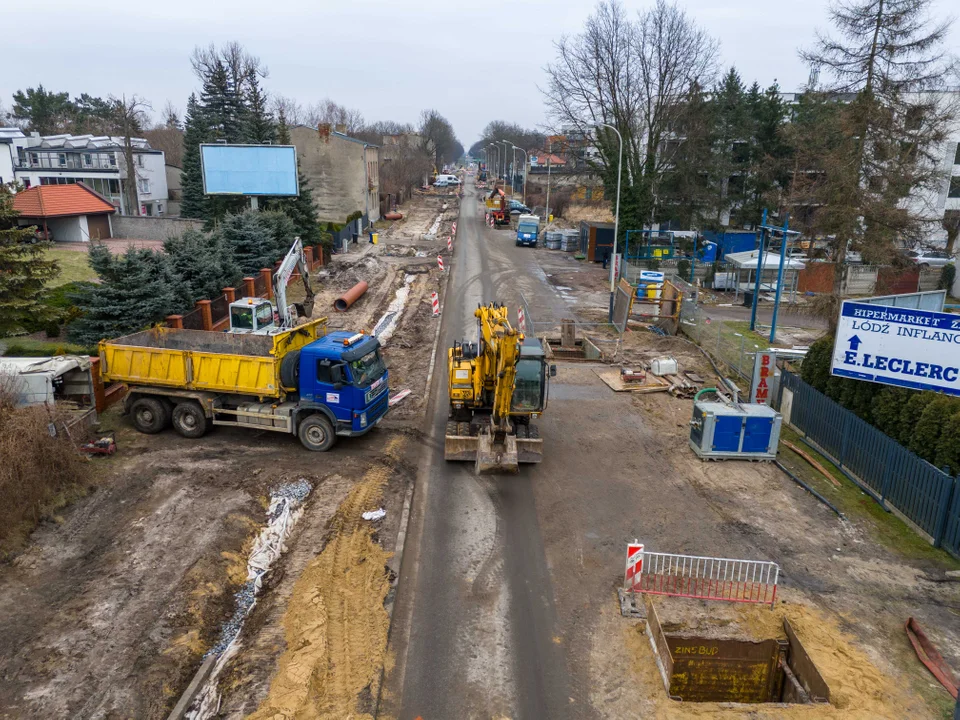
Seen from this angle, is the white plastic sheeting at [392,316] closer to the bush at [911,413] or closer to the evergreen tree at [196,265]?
the evergreen tree at [196,265]

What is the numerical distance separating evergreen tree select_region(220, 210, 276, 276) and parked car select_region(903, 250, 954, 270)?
109 ft

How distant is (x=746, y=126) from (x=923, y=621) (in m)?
42.7

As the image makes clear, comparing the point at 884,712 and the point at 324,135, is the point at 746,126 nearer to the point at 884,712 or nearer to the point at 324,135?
the point at 324,135

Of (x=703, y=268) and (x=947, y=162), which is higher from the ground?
(x=947, y=162)

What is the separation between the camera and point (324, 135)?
49781 millimetres

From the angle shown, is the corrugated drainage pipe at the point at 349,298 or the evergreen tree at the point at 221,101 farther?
the evergreen tree at the point at 221,101

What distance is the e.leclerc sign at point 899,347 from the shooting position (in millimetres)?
14203

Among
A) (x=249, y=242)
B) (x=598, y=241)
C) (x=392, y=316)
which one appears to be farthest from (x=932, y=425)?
(x=598, y=241)

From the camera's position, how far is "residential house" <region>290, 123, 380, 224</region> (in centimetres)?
5009

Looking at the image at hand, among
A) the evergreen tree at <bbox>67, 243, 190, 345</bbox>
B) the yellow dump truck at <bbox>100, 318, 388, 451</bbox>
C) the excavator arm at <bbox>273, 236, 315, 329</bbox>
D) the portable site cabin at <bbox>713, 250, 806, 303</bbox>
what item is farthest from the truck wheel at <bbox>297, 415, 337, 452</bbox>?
the portable site cabin at <bbox>713, 250, 806, 303</bbox>

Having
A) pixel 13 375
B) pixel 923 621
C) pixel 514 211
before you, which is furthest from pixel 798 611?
pixel 514 211

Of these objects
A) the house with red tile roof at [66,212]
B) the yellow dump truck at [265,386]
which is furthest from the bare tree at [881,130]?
the house with red tile roof at [66,212]

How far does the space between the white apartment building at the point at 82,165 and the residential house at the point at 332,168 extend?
14.1 m

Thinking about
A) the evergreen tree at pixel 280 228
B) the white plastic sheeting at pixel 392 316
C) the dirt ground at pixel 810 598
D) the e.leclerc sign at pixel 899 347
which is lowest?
the dirt ground at pixel 810 598
